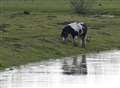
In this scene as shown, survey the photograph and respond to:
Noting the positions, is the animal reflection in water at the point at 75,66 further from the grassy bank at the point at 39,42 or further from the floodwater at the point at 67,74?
the grassy bank at the point at 39,42

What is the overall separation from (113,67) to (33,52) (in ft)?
19.7

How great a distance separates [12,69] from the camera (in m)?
26.2

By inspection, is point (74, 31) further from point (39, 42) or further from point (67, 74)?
point (67, 74)

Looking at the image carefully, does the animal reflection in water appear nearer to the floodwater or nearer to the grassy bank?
the floodwater

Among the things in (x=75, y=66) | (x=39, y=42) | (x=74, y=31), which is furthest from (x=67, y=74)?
(x=74, y=31)

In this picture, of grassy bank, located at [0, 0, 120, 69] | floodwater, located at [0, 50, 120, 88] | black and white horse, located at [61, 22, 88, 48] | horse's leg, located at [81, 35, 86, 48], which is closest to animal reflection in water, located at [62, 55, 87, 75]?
floodwater, located at [0, 50, 120, 88]

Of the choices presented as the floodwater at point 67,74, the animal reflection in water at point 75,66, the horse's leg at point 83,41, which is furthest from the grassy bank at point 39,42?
the animal reflection in water at point 75,66

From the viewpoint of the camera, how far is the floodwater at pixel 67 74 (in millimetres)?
21500

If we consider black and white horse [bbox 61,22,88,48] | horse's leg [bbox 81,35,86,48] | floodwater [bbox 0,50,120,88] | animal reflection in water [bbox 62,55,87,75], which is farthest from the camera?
horse's leg [bbox 81,35,86,48]

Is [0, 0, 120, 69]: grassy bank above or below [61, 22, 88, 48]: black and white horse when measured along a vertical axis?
below

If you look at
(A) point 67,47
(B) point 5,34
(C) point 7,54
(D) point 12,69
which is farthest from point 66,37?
(D) point 12,69

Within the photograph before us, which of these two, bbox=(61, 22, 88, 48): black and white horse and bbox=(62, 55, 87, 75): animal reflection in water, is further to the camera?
bbox=(61, 22, 88, 48): black and white horse

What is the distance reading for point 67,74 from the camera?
2462 centimetres

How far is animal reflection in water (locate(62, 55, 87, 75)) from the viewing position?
25347mm
